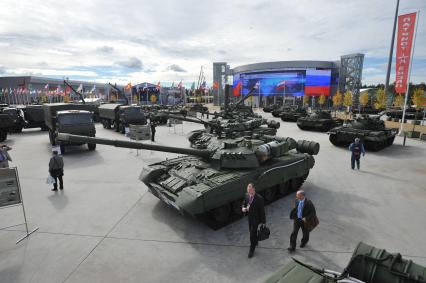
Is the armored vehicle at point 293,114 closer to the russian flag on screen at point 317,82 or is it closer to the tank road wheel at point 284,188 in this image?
the tank road wheel at point 284,188

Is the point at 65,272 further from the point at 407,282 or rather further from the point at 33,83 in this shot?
the point at 33,83

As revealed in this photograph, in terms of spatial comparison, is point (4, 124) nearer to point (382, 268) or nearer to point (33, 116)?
point (33, 116)

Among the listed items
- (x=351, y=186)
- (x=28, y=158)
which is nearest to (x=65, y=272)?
(x=351, y=186)

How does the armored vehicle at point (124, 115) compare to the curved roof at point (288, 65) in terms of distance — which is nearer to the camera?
the armored vehicle at point (124, 115)

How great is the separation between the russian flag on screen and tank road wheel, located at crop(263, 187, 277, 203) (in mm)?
56579

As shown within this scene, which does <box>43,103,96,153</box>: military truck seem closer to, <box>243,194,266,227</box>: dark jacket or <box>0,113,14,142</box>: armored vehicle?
<box>0,113,14,142</box>: armored vehicle

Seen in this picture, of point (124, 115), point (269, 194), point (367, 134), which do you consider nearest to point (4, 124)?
point (124, 115)

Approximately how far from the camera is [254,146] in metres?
8.93

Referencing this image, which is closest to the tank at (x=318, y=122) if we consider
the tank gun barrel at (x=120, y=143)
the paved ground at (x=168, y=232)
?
the paved ground at (x=168, y=232)

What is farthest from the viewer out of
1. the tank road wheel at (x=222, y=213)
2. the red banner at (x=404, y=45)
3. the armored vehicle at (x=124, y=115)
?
the armored vehicle at (x=124, y=115)

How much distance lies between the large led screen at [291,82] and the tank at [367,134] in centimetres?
3949

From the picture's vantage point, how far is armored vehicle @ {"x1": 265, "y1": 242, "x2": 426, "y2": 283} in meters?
3.79

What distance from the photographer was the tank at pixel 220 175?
6957 mm

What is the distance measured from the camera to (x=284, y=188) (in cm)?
977
